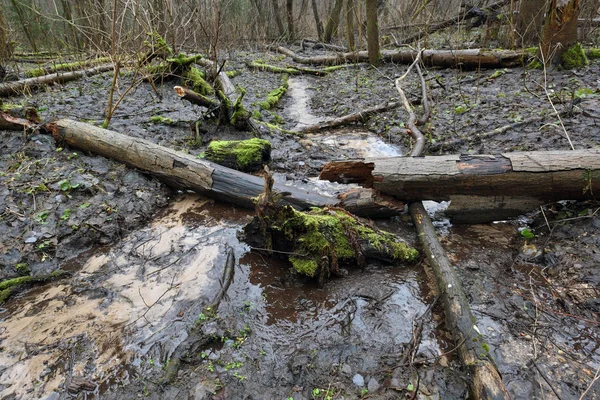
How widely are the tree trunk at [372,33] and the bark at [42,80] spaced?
8.85 meters

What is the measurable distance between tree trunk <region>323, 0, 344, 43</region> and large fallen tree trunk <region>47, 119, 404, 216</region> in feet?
57.0

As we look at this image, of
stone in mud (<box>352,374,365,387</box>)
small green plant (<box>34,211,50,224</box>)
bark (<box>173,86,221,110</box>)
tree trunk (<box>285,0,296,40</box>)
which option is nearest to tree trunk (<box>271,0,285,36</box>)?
tree trunk (<box>285,0,296,40</box>)

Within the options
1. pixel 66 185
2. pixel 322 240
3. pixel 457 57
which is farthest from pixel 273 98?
pixel 322 240

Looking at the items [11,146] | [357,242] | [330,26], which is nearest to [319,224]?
[357,242]

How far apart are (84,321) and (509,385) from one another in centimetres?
348

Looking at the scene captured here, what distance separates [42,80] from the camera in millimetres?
9133

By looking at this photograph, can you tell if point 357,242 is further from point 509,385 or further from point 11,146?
point 11,146

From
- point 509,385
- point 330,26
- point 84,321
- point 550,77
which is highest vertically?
point 330,26

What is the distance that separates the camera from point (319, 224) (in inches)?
141

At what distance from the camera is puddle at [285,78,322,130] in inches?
357

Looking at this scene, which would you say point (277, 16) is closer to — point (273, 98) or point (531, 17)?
point (273, 98)

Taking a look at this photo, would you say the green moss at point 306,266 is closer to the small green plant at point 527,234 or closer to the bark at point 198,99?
the small green plant at point 527,234

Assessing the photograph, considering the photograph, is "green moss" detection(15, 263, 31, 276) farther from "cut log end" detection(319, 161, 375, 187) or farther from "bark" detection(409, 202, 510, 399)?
"bark" detection(409, 202, 510, 399)

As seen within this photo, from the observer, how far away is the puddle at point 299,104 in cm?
906
